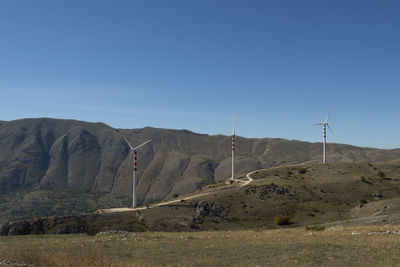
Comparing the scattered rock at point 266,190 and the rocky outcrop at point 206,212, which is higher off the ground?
the scattered rock at point 266,190

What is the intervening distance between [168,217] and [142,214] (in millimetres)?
7043

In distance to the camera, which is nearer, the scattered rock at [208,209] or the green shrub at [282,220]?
the green shrub at [282,220]

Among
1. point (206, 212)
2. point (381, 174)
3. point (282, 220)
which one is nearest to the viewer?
point (282, 220)

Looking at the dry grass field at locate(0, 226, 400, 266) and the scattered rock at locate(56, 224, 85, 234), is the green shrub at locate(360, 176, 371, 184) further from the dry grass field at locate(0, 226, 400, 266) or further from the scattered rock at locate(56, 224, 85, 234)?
the dry grass field at locate(0, 226, 400, 266)

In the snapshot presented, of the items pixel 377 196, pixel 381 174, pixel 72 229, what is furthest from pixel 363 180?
pixel 72 229

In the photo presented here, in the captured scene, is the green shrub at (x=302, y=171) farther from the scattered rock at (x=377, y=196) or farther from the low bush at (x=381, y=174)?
the scattered rock at (x=377, y=196)

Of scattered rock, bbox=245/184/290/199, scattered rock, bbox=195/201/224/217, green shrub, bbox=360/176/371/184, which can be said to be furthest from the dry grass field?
green shrub, bbox=360/176/371/184

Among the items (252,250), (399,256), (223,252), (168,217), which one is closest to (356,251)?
(399,256)

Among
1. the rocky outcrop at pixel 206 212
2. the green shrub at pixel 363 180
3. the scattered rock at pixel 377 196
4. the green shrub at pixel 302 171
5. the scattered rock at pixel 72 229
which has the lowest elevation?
the scattered rock at pixel 72 229

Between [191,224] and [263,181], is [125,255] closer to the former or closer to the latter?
[191,224]

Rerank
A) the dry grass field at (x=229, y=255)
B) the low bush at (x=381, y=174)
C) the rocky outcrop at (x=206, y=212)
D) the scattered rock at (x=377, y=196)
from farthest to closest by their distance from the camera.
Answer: the low bush at (x=381, y=174), the scattered rock at (x=377, y=196), the rocky outcrop at (x=206, y=212), the dry grass field at (x=229, y=255)

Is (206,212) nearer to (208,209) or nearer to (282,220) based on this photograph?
(208,209)

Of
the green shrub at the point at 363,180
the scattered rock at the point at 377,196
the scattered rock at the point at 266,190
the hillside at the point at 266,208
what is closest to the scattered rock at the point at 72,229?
the hillside at the point at 266,208

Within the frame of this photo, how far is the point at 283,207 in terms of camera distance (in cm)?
8150
